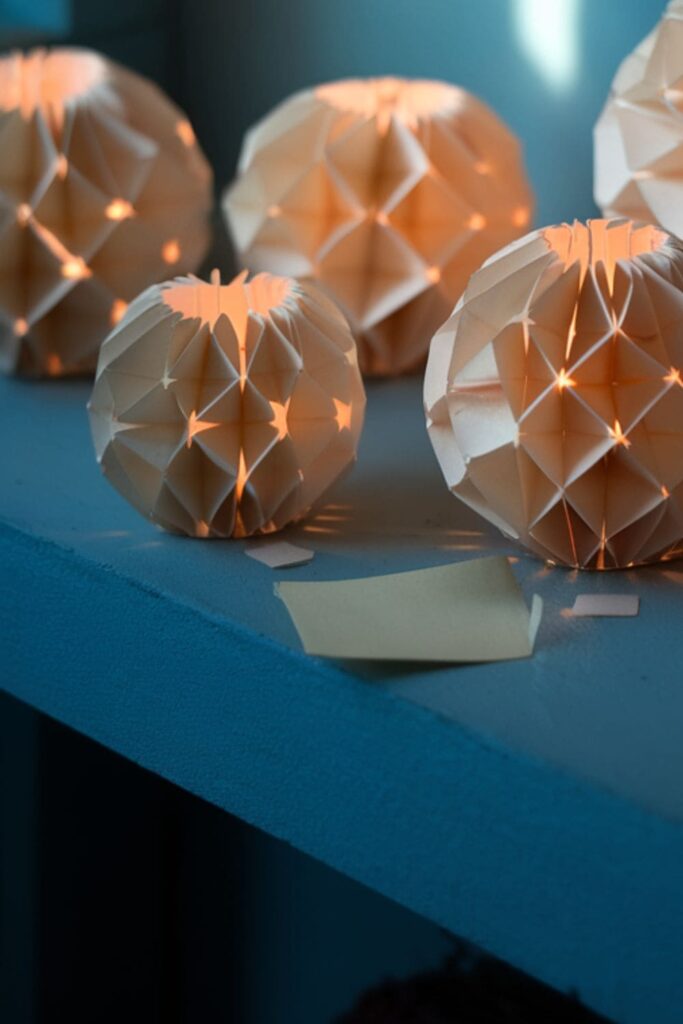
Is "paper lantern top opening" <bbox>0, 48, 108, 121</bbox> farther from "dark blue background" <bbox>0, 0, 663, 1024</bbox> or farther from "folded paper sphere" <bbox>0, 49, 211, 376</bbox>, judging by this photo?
"dark blue background" <bbox>0, 0, 663, 1024</bbox>

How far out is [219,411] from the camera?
708 millimetres

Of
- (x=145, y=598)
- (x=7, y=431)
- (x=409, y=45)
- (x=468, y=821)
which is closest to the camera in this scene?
(x=468, y=821)

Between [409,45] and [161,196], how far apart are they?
26cm

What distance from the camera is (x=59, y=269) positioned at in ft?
3.09

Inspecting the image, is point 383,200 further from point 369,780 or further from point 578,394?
point 369,780

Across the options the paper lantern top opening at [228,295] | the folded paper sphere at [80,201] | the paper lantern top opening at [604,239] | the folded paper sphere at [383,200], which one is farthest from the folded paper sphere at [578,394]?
the folded paper sphere at [80,201]

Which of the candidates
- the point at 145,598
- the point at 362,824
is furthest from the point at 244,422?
the point at 362,824

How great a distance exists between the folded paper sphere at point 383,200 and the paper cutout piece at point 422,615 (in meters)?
0.28

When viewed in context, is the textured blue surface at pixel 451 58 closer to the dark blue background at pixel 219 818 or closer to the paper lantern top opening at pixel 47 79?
the dark blue background at pixel 219 818

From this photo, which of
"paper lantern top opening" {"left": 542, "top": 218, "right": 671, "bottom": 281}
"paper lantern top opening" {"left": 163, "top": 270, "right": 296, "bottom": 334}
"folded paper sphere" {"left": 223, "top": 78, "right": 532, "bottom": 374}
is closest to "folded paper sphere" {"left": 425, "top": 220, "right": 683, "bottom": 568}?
"paper lantern top opening" {"left": 542, "top": 218, "right": 671, "bottom": 281}

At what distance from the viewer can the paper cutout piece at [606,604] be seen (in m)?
0.66

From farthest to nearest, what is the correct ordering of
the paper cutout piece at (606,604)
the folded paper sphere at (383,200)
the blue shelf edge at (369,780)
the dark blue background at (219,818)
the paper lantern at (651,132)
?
1. the dark blue background at (219,818)
2. the folded paper sphere at (383,200)
3. the paper lantern at (651,132)
4. the paper cutout piece at (606,604)
5. the blue shelf edge at (369,780)

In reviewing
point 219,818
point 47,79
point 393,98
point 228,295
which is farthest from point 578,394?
point 219,818

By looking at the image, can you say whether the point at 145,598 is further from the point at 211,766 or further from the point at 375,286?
the point at 375,286
